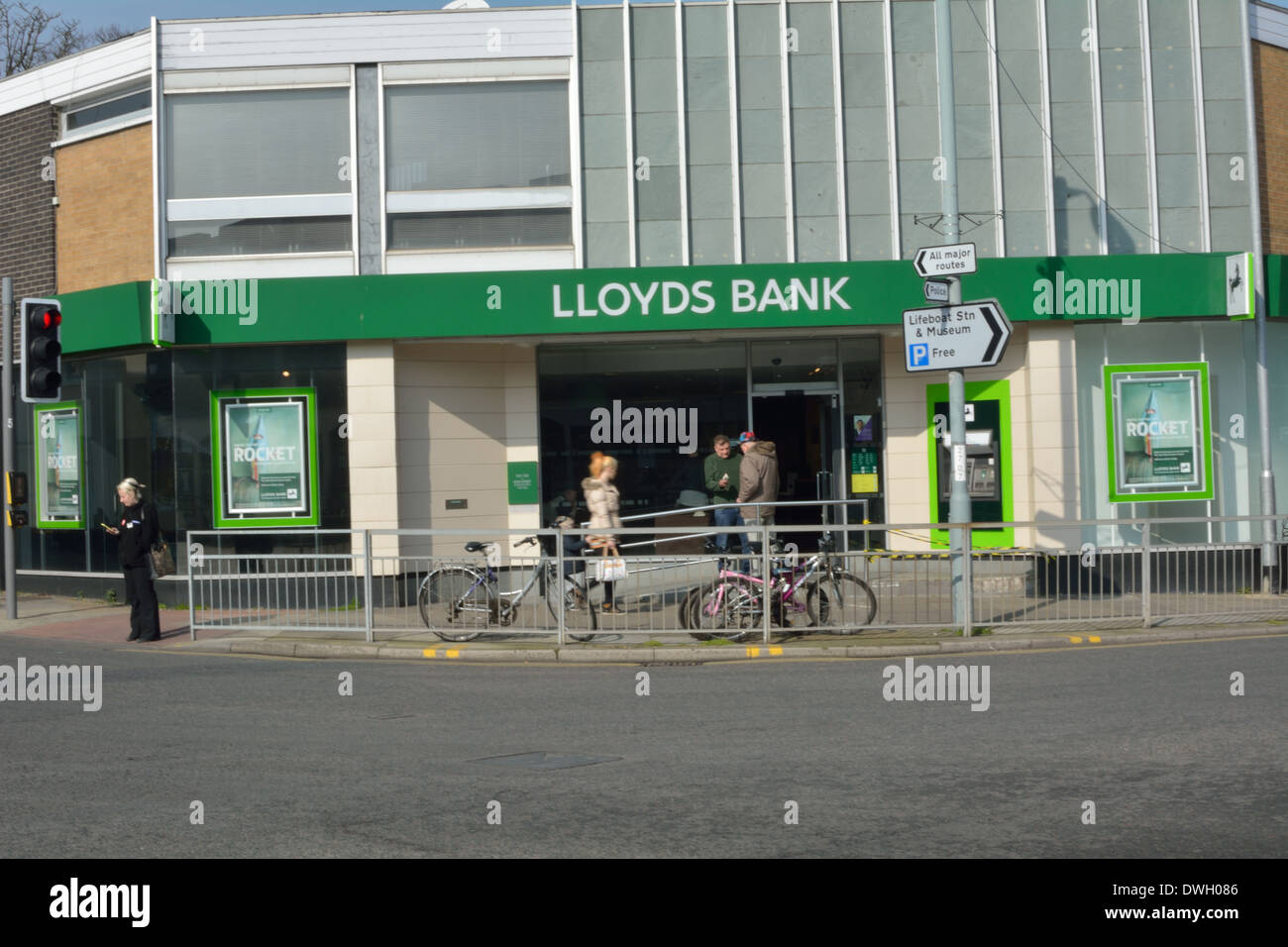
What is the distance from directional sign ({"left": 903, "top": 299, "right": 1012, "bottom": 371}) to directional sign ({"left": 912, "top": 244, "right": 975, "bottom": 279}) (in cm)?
40

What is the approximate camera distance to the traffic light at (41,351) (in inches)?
655

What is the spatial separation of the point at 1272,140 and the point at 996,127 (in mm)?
4050

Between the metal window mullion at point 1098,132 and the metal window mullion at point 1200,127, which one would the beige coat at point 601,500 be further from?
the metal window mullion at point 1200,127

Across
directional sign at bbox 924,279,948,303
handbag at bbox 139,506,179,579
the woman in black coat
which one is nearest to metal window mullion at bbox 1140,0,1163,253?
directional sign at bbox 924,279,948,303

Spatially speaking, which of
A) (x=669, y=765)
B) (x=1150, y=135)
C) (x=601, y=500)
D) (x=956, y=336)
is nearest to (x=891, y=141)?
(x=1150, y=135)

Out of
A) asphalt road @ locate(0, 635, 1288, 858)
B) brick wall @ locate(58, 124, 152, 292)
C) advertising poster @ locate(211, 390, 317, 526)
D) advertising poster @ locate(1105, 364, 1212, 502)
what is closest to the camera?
asphalt road @ locate(0, 635, 1288, 858)

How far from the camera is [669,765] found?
7.92m

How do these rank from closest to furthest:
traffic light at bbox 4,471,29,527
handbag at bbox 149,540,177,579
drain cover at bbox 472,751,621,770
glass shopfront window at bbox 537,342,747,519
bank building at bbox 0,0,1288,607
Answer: drain cover at bbox 472,751,621,770 < handbag at bbox 149,540,177,579 < traffic light at bbox 4,471,29,527 < bank building at bbox 0,0,1288,607 < glass shopfront window at bbox 537,342,747,519

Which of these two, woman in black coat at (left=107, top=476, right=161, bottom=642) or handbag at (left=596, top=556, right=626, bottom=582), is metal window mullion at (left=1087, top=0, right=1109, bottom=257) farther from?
woman in black coat at (left=107, top=476, right=161, bottom=642)

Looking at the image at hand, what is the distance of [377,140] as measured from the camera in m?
18.1

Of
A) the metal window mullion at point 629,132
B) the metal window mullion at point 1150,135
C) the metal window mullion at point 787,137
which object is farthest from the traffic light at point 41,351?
the metal window mullion at point 1150,135

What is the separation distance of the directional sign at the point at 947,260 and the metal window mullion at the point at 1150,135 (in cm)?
535

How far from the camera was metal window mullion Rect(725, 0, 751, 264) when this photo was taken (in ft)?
59.1

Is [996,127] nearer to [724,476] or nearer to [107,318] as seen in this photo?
[724,476]
